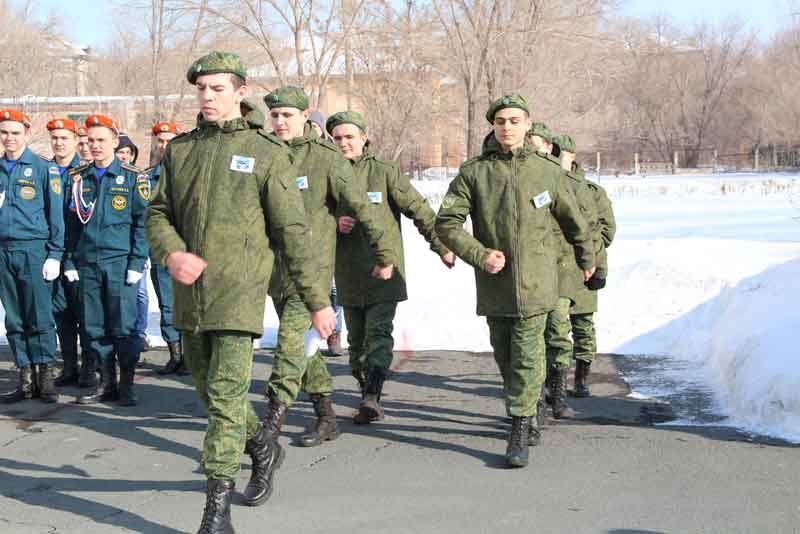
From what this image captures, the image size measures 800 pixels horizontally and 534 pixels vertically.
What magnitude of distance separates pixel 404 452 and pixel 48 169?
350 cm

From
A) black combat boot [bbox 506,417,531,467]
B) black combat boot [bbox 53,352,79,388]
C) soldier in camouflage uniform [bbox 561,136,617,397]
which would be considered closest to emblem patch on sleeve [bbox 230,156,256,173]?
black combat boot [bbox 506,417,531,467]

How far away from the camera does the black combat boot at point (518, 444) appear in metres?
5.74

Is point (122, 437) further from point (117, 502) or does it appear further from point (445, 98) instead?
point (445, 98)

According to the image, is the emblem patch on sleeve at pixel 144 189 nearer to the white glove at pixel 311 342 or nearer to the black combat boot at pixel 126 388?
the black combat boot at pixel 126 388

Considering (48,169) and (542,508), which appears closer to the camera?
(542,508)

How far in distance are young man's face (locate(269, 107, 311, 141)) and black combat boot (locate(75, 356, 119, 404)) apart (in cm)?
246

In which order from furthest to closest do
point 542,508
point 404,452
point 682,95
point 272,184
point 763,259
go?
point 682,95 → point 763,259 → point 404,452 → point 542,508 → point 272,184

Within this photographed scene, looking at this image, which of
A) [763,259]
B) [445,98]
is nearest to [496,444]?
[763,259]

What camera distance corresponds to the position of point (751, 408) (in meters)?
6.75

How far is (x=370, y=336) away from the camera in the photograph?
7.12m

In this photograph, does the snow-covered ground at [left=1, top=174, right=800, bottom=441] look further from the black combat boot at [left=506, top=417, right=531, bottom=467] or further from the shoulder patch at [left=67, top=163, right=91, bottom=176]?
the shoulder patch at [left=67, top=163, right=91, bottom=176]

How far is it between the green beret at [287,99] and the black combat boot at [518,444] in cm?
226

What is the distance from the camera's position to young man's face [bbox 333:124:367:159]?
718cm

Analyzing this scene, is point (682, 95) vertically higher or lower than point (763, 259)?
higher
